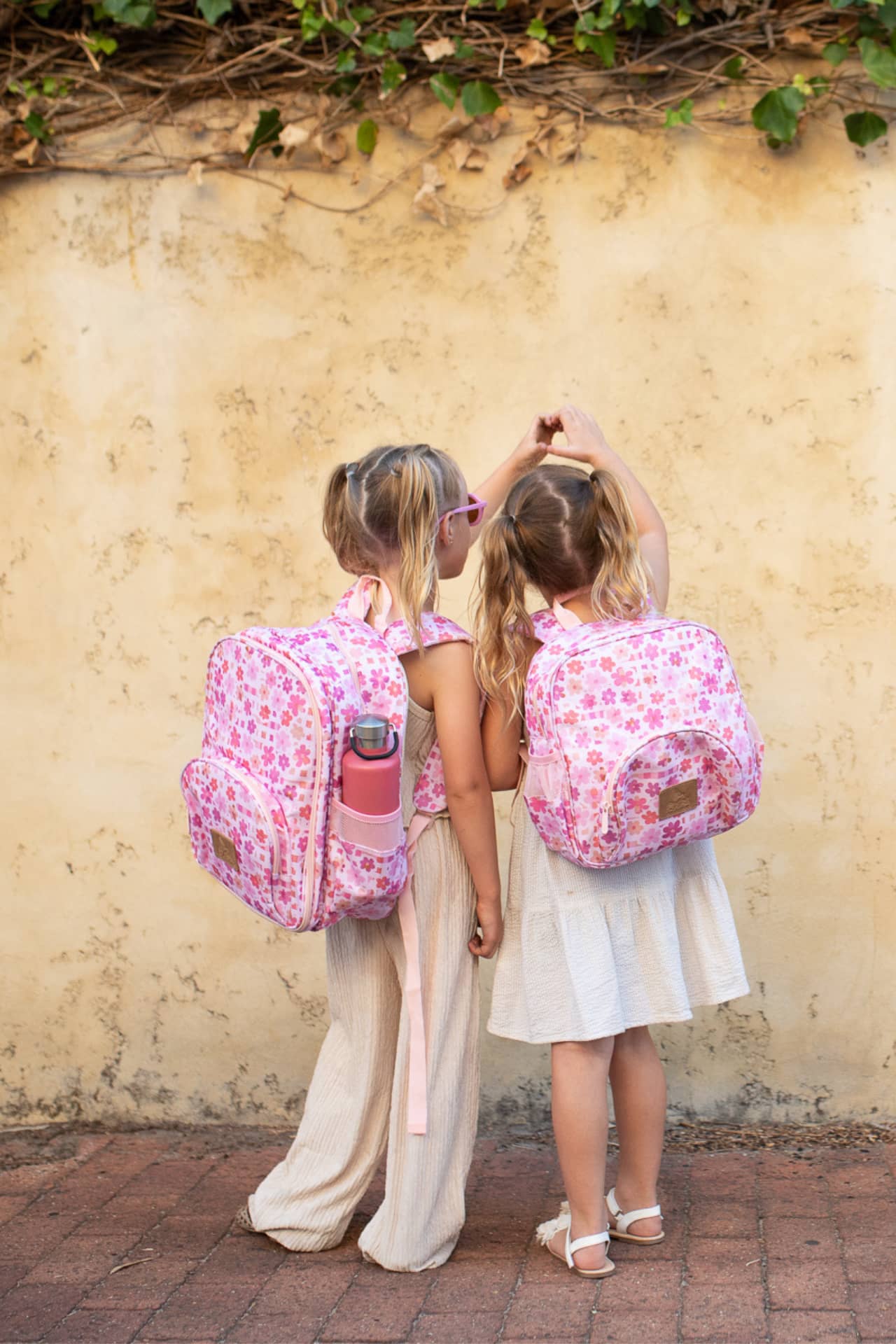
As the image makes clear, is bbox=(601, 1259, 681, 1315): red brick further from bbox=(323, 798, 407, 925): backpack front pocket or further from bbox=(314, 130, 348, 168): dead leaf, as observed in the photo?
bbox=(314, 130, 348, 168): dead leaf

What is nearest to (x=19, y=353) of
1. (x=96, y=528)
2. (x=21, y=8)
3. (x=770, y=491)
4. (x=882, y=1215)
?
(x=96, y=528)

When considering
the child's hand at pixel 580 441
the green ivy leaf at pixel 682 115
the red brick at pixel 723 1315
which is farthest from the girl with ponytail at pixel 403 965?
the green ivy leaf at pixel 682 115

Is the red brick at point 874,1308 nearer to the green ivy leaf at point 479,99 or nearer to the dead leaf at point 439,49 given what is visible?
the green ivy leaf at point 479,99

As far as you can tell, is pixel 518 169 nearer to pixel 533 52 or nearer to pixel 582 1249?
pixel 533 52

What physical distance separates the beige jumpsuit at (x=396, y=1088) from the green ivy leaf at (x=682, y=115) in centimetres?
178

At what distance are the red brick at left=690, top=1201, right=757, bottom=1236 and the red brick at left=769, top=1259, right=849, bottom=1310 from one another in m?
0.20

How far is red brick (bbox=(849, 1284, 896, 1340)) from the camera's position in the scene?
2.47 meters

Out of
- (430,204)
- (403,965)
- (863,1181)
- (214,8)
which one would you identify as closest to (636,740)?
(403,965)

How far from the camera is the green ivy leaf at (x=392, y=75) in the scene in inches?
140

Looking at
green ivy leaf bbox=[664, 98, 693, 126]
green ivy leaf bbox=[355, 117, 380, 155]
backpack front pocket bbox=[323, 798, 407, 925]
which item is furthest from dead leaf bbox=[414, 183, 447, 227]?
backpack front pocket bbox=[323, 798, 407, 925]

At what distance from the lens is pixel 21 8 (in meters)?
3.71

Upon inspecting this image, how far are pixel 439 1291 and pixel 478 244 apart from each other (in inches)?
104

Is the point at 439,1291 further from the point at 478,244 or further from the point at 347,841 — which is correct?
the point at 478,244

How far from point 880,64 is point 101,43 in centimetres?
208
